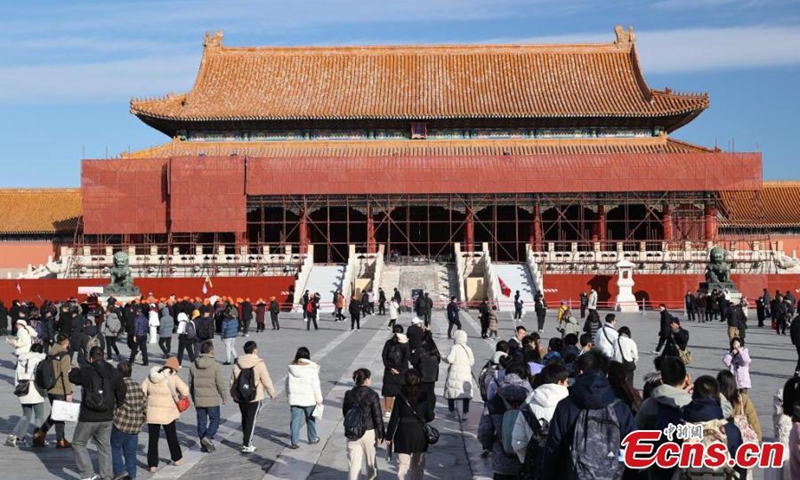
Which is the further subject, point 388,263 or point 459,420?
point 388,263

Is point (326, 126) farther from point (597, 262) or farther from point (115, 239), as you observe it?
point (597, 262)

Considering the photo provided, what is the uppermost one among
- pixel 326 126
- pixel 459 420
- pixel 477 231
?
pixel 326 126

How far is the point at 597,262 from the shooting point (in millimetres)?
45219

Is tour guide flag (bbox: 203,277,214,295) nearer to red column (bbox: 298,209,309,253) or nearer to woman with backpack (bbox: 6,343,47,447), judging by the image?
red column (bbox: 298,209,309,253)

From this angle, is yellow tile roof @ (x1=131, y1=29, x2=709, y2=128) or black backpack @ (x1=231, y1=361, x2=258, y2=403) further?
yellow tile roof @ (x1=131, y1=29, x2=709, y2=128)

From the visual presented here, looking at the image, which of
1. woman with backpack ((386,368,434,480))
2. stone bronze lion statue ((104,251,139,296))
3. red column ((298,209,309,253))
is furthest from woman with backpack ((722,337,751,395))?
red column ((298,209,309,253))

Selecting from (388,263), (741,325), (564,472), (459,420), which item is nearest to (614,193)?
(388,263)

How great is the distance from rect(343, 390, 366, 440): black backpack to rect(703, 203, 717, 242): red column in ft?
143

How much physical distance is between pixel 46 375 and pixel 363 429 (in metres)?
4.85

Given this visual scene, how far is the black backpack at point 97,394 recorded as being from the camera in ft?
36.7

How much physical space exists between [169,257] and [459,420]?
34034 mm

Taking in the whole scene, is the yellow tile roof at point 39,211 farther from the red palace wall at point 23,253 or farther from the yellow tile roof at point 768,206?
the yellow tile roof at point 768,206

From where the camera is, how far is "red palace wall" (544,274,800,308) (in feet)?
145

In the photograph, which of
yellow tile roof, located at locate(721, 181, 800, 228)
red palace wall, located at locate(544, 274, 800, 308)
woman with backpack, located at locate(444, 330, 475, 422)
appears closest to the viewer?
woman with backpack, located at locate(444, 330, 475, 422)
